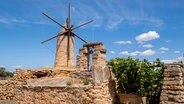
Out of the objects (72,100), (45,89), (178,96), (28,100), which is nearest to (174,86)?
(178,96)

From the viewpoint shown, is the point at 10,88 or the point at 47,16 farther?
the point at 47,16

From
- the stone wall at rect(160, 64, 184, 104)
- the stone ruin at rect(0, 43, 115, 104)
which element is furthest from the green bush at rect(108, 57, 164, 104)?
the stone wall at rect(160, 64, 184, 104)

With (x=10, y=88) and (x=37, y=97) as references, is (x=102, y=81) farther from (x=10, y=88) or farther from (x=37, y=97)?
(x=10, y=88)

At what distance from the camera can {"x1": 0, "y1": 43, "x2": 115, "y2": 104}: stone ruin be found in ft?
43.8

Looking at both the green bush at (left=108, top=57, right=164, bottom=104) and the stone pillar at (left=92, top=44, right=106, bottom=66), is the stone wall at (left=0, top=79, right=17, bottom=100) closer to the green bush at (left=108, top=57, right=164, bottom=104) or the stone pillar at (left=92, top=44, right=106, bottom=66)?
the stone pillar at (left=92, top=44, right=106, bottom=66)

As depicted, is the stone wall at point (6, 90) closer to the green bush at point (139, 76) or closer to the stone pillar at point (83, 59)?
the stone pillar at point (83, 59)

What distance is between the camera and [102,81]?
13367 mm

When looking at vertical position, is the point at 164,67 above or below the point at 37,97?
above

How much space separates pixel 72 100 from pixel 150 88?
3415mm

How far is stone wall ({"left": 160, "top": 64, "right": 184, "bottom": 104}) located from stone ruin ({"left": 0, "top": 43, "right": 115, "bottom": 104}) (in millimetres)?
2554

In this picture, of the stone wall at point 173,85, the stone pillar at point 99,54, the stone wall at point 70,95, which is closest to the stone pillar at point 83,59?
the stone pillar at point 99,54

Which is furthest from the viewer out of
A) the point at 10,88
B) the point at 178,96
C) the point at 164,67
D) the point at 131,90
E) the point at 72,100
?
the point at 10,88

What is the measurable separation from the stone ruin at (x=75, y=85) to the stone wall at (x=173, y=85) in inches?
101

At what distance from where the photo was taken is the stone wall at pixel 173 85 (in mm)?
11789
